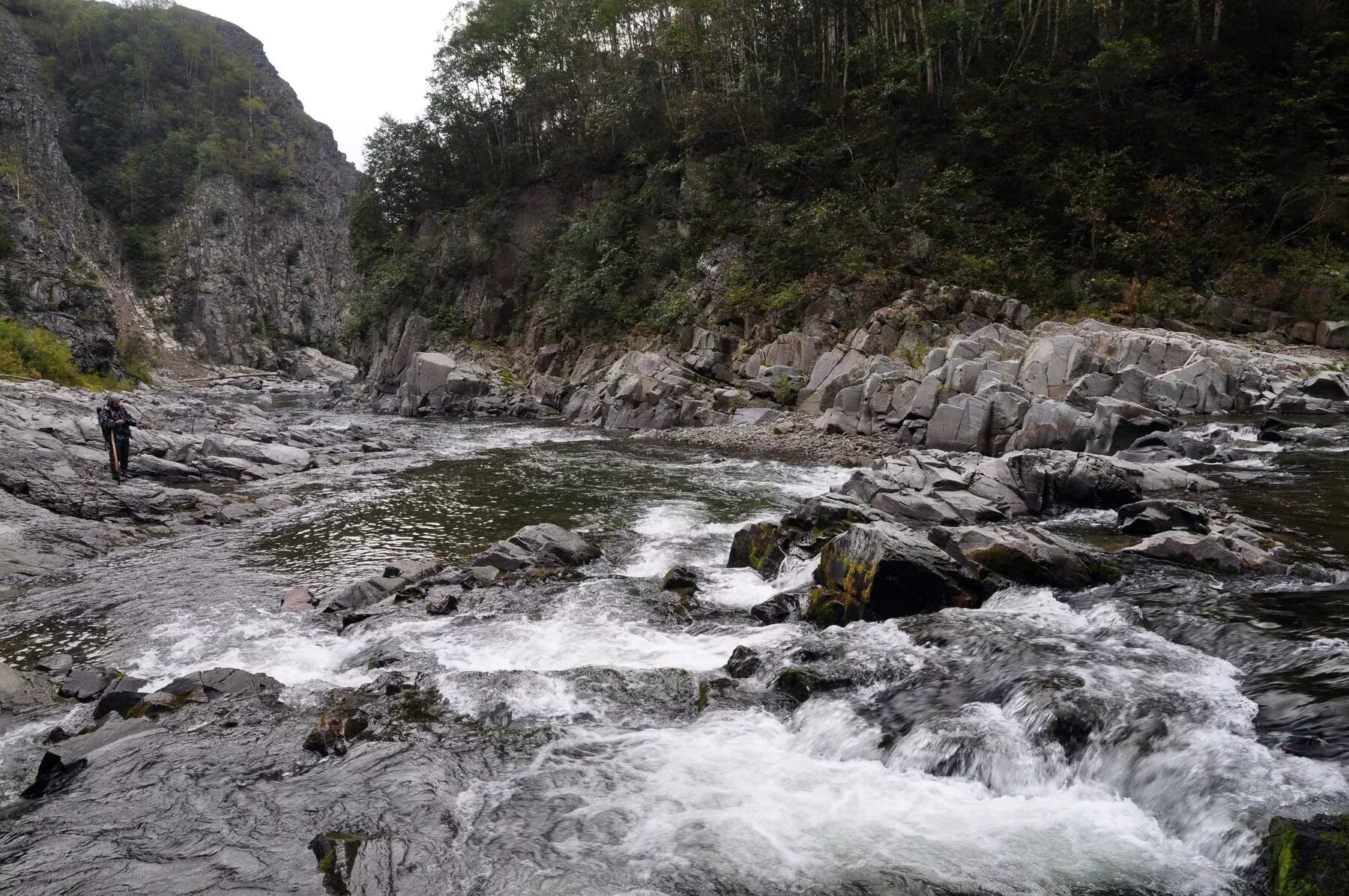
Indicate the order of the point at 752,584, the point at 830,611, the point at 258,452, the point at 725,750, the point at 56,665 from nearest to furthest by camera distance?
the point at 725,750 < the point at 56,665 < the point at 830,611 < the point at 752,584 < the point at 258,452

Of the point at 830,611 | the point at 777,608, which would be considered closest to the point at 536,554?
the point at 777,608

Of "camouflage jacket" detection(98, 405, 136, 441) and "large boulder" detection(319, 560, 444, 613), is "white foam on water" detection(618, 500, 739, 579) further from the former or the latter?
"camouflage jacket" detection(98, 405, 136, 441)

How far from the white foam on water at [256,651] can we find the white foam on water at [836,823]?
3551mm

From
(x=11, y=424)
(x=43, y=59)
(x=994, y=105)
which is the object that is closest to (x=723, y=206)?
(x=994, y=105)

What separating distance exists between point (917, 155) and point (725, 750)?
36253mm

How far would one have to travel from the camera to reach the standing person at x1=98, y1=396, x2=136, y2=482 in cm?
1675

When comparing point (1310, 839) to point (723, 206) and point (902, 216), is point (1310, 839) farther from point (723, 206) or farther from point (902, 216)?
point (723, 206)

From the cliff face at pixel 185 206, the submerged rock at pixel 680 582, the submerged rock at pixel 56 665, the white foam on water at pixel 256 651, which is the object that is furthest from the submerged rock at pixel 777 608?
the cliff face at pixel 185 206

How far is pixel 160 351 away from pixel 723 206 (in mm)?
59180

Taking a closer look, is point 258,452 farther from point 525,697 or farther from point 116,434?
point 525,697

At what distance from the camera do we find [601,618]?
987 cm

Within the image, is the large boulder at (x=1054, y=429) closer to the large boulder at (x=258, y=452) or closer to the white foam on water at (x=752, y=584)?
the white foam on water at (x=752, y=584)

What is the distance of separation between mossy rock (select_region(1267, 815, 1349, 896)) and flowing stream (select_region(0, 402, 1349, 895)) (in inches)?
8.7

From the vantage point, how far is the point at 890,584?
929 centimetres
